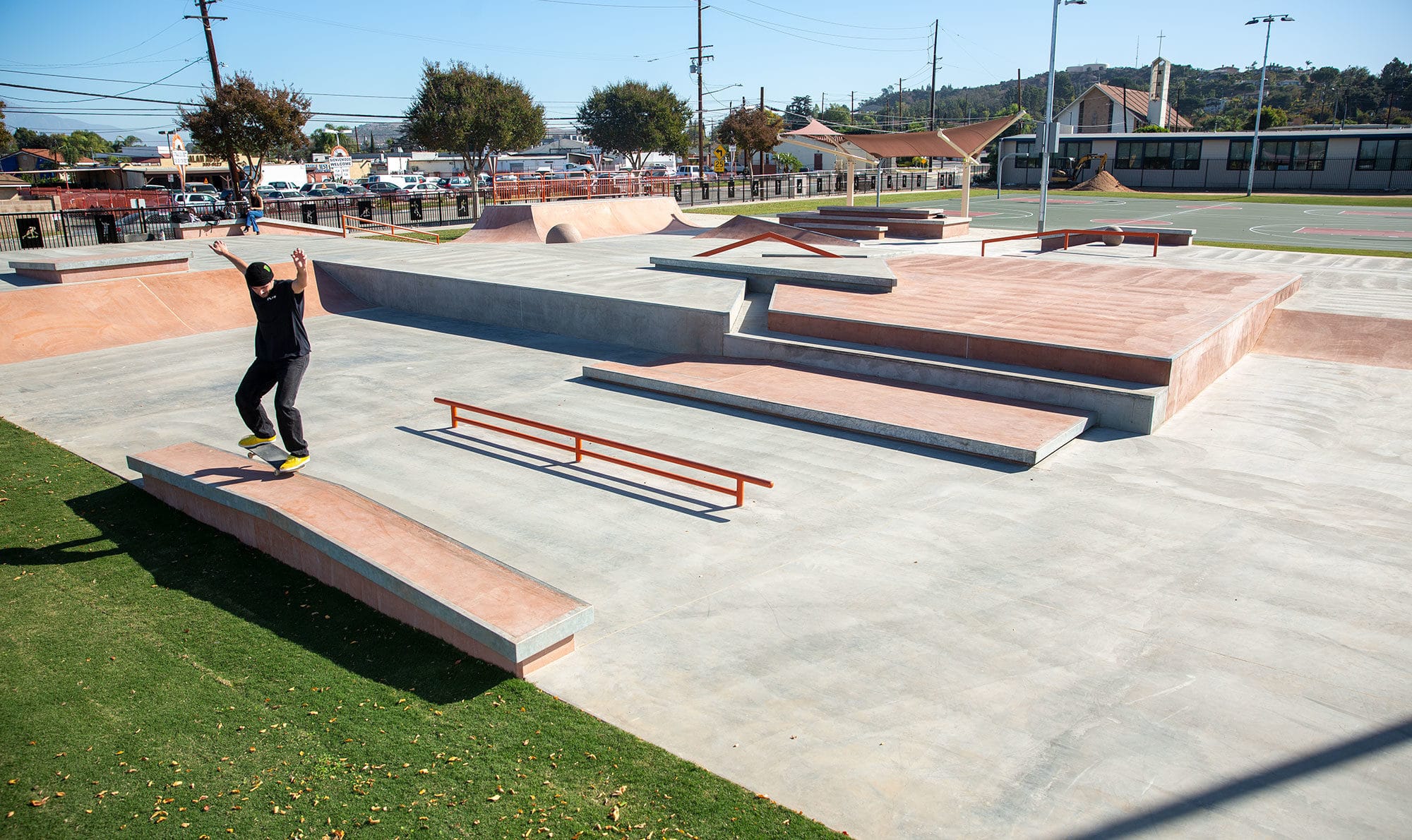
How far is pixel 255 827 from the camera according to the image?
158 inches

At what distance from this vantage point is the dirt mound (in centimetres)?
5359

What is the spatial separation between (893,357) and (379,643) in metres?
8.15

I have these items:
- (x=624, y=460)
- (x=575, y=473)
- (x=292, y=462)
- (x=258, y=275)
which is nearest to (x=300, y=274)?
(x=258, y=275)

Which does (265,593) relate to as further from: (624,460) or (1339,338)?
(1339,338)

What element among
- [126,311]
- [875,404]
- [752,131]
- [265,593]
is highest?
[752,131]

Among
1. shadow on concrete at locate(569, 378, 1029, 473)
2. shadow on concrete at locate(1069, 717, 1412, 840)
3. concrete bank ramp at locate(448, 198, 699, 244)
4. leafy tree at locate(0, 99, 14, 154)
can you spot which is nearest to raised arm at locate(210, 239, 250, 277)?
shadow on concrete at locate(569, 378, 1029, 473)

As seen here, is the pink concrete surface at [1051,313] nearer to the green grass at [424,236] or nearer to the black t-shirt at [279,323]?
the black t-shirt at [279,323]

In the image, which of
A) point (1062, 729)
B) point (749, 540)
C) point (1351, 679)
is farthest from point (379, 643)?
point (1351, 679)

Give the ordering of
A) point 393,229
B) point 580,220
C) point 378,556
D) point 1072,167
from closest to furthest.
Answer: point 378,556 < point 393,229 < point 580,220 < point 1072,167

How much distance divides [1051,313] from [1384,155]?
51686mm

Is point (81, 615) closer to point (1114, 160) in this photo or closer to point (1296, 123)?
point (1114, 160)

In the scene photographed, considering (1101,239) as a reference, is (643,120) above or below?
above

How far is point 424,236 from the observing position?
3055cm

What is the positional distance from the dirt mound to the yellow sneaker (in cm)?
5493
